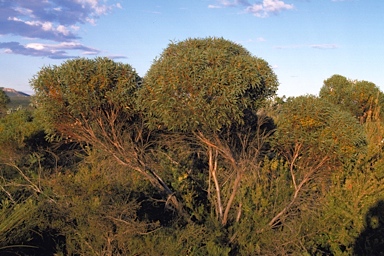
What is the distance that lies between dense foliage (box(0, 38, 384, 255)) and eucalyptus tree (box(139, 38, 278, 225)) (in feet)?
0.08

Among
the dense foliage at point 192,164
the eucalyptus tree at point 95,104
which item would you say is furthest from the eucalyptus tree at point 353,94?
the eucalyptus tree at point 95,104

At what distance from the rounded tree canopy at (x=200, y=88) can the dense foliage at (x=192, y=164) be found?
0.07 feet

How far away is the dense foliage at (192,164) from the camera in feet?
26.8

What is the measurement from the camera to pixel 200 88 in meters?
7.79

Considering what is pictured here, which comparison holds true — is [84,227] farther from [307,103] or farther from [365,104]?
[365,104]

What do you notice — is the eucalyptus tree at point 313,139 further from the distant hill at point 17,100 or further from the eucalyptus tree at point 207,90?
the distant hill at point 17,100

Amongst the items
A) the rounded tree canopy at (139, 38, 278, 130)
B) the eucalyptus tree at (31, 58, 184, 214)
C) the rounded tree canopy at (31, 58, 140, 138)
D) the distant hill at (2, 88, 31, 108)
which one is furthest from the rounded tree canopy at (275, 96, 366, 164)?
the distant hill at (2, 88, 31, 108)

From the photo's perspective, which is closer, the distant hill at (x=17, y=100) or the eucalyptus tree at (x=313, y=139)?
the eucalyptus tree at (x=313, y=139)

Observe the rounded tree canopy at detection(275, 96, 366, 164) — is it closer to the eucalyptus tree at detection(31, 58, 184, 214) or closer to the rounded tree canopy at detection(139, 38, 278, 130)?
the rounded tree canopy at detection(139, 38, 278, 130)

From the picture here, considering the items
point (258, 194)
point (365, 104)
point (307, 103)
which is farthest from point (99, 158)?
point (365, 104)

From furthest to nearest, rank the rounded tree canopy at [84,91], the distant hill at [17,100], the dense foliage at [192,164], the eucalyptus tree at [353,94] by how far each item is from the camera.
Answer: the distant hill at [17,100]
the eucalyptus tree at [353,94]
the rounded tree canopy at [84,91]
the dense foliage at [192,164]

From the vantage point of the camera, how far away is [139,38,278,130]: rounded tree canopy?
779cm

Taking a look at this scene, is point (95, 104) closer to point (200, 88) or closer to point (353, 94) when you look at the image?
point (200, 88)

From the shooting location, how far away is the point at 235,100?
7879 millimetres
